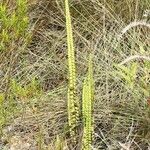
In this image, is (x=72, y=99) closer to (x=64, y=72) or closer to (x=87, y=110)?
(x=87, y=110)

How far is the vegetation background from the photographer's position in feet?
→ 8.70

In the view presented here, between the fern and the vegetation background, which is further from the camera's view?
the vegetation background

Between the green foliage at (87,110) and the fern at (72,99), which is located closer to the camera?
the green foliage at (87,110)

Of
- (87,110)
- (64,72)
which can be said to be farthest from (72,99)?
(64,72)

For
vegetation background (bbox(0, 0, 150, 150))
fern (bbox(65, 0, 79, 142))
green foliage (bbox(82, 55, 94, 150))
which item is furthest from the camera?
vegetation background (bbox(0, 0, 150, 150))

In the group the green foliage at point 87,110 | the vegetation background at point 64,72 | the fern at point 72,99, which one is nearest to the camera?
the green foliage at point 87,110

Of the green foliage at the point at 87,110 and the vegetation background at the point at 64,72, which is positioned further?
the vegetation background at the point at 64,72

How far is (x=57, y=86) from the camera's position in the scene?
3.07 m

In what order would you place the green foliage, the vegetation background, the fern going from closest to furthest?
the green foliage → the fern → the vegetation background

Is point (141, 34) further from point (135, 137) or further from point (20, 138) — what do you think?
point (20, 138)

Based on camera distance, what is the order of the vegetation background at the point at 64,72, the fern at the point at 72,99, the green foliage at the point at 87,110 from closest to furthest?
the green foliage at the point at 87,110
the fern at the point at 72,99
the vegetation background at the point at 64,72

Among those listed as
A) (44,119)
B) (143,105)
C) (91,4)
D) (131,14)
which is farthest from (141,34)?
(44,119)

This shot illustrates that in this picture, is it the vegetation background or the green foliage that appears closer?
the green foliage

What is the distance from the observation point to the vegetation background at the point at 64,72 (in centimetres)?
265
